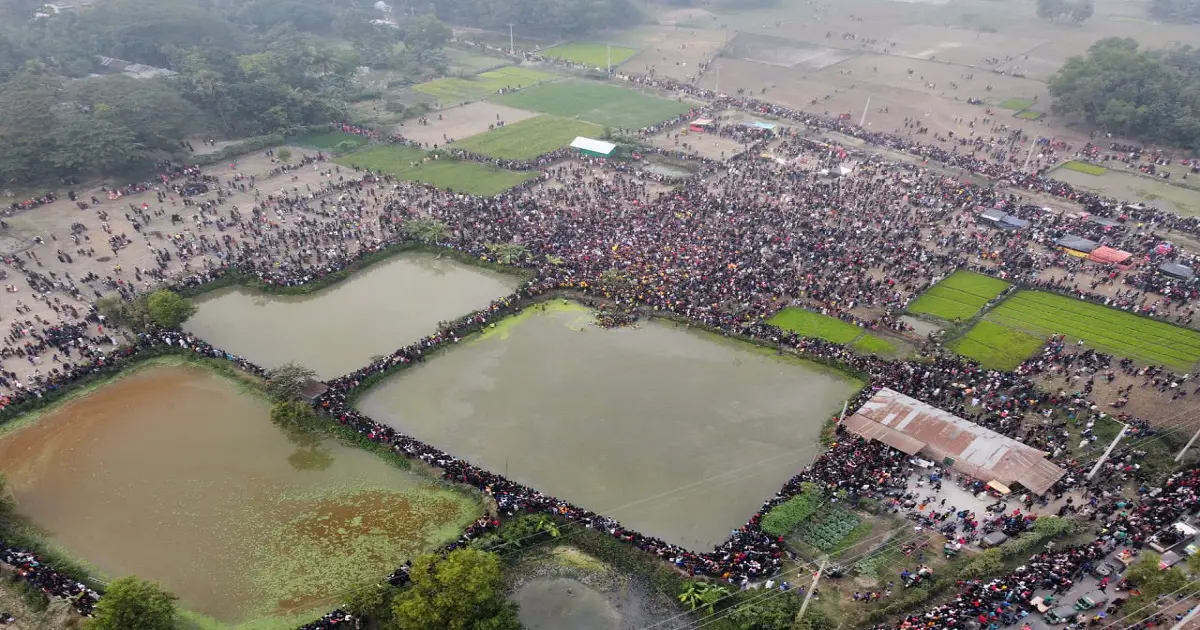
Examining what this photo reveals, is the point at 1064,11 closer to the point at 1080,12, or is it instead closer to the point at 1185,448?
the point at 1080,12

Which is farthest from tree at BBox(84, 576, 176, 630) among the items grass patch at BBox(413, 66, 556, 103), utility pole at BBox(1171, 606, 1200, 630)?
grass patch at BBox(413, 66, 556, 103)

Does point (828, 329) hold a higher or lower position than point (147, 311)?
lower

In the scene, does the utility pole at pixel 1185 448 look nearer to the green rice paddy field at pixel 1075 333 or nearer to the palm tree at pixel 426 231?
the green rice paddy field at pixel 1075 333

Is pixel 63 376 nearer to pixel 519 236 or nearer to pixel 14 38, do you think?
pixel 519 236

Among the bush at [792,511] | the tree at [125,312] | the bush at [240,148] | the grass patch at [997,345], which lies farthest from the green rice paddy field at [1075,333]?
the bush at [240,148]

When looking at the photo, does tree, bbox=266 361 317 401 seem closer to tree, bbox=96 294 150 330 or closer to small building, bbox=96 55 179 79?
tree, bbox=96 294 150 330

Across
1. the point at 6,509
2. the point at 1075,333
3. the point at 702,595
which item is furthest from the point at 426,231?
the point at 1075,333
